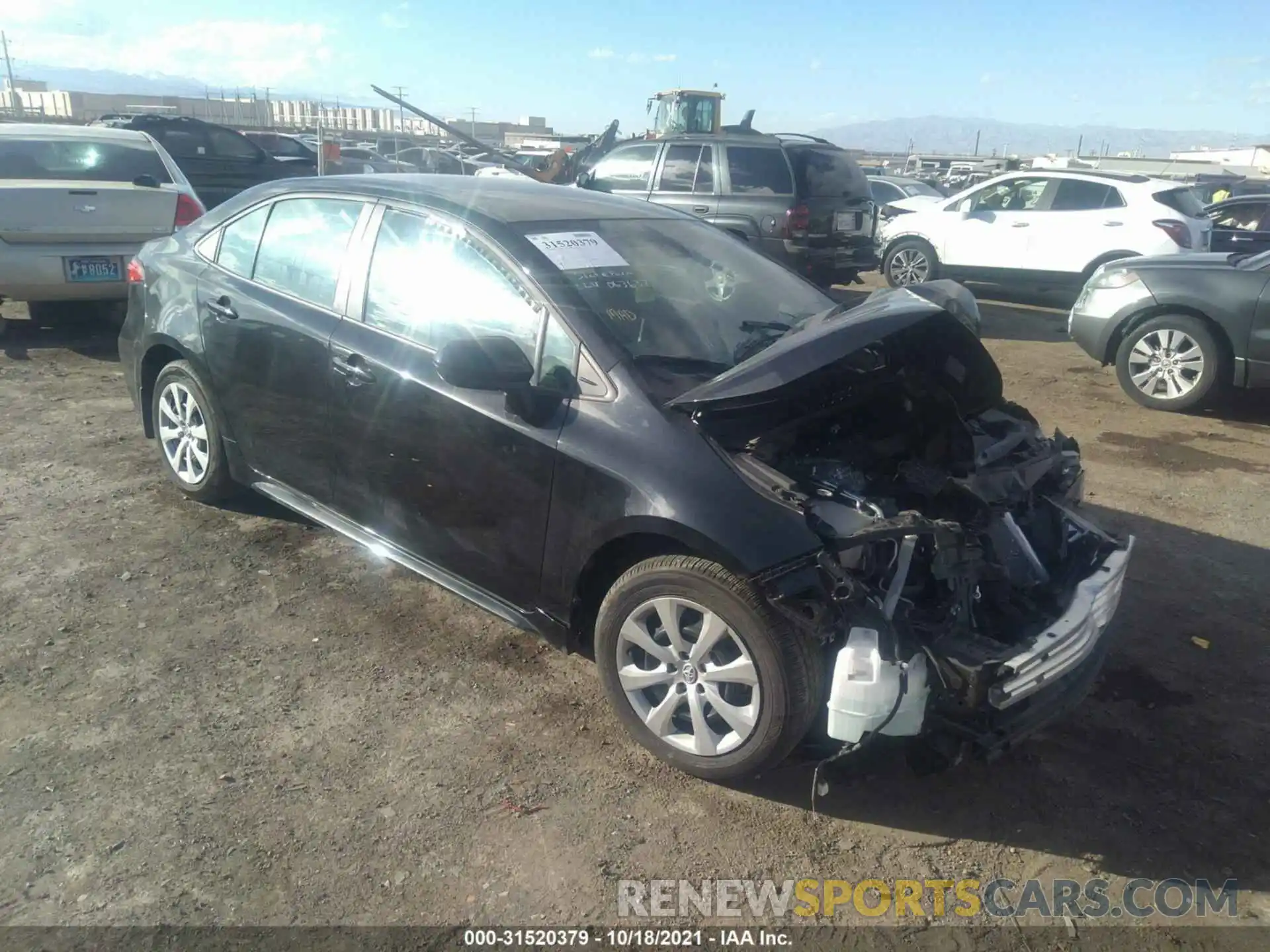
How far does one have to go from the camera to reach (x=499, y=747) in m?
3.19

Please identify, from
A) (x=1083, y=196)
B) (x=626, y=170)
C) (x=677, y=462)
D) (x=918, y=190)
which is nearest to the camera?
(x=677, y=462)

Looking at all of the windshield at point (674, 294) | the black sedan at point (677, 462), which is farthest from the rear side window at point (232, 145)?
A: the windshield at point (674, 294)

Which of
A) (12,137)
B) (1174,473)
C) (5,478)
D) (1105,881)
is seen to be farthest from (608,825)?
(12,137)

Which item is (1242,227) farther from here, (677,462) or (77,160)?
(77,160)

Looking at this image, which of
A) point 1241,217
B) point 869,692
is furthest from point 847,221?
point 869,692

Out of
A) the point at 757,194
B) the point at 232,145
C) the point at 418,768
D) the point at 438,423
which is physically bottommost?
the point at 418,768

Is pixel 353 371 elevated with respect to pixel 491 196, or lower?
lower

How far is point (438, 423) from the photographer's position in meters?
3.46

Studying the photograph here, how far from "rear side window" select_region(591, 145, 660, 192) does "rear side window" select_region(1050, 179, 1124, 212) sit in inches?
199

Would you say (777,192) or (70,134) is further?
(777,192)

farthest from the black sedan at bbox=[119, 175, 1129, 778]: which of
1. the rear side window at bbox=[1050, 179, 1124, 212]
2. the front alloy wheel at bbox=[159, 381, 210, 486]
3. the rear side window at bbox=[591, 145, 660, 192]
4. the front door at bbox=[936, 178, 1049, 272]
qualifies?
the rear side window at bbox=[1050, 179, 1124, 212]

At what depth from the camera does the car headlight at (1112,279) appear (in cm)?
753

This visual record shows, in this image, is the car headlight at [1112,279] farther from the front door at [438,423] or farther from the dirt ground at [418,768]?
the front door at [438,423]

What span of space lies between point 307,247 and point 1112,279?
640 cm
